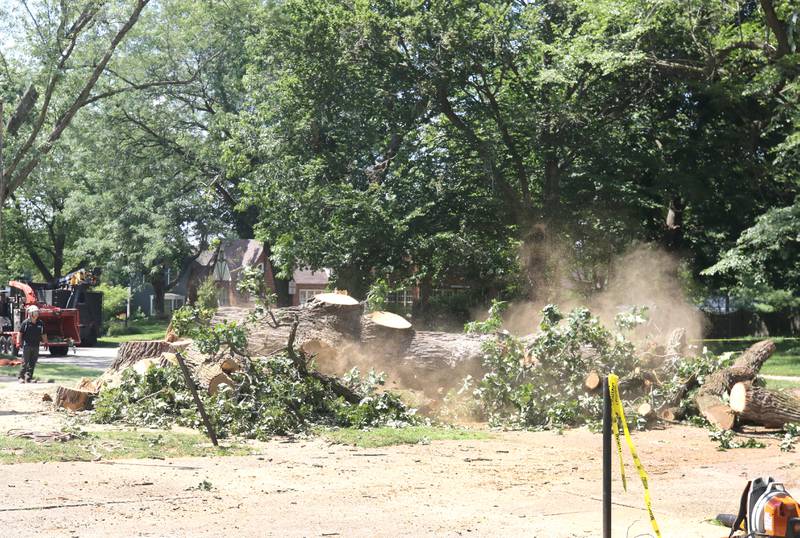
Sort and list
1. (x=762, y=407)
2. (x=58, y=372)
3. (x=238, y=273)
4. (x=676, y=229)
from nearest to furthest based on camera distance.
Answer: (x=762, y=407)
(x=58, y=372)
(x=676, y=229)
(x=238, y=273)

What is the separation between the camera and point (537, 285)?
26062 millimetres

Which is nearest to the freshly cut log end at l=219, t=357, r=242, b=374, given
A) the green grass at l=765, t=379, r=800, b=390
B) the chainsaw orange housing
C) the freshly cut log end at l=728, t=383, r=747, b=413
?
the freshly cut log end at l=728, t=383, r=747, b=413

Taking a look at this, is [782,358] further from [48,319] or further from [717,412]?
[48,319]

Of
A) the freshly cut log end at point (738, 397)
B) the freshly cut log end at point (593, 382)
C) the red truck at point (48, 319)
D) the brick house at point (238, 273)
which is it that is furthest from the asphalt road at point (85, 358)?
the brick house at point (238, 273)

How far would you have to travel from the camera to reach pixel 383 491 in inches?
324

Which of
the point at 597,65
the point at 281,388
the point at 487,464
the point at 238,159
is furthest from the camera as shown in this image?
the point at 238,159

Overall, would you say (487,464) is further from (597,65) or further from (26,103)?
(26,103)

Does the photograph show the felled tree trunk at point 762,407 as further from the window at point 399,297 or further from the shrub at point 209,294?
the shrub at point 209,294

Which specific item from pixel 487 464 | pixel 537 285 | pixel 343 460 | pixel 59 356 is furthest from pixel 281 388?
pixel 59 356

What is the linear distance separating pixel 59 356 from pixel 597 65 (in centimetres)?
1897

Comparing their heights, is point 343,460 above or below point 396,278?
below

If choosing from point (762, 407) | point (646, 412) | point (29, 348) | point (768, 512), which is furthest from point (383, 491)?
point (29, 348)

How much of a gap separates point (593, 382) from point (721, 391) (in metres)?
1.82

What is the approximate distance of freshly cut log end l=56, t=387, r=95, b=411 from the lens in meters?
14.3
